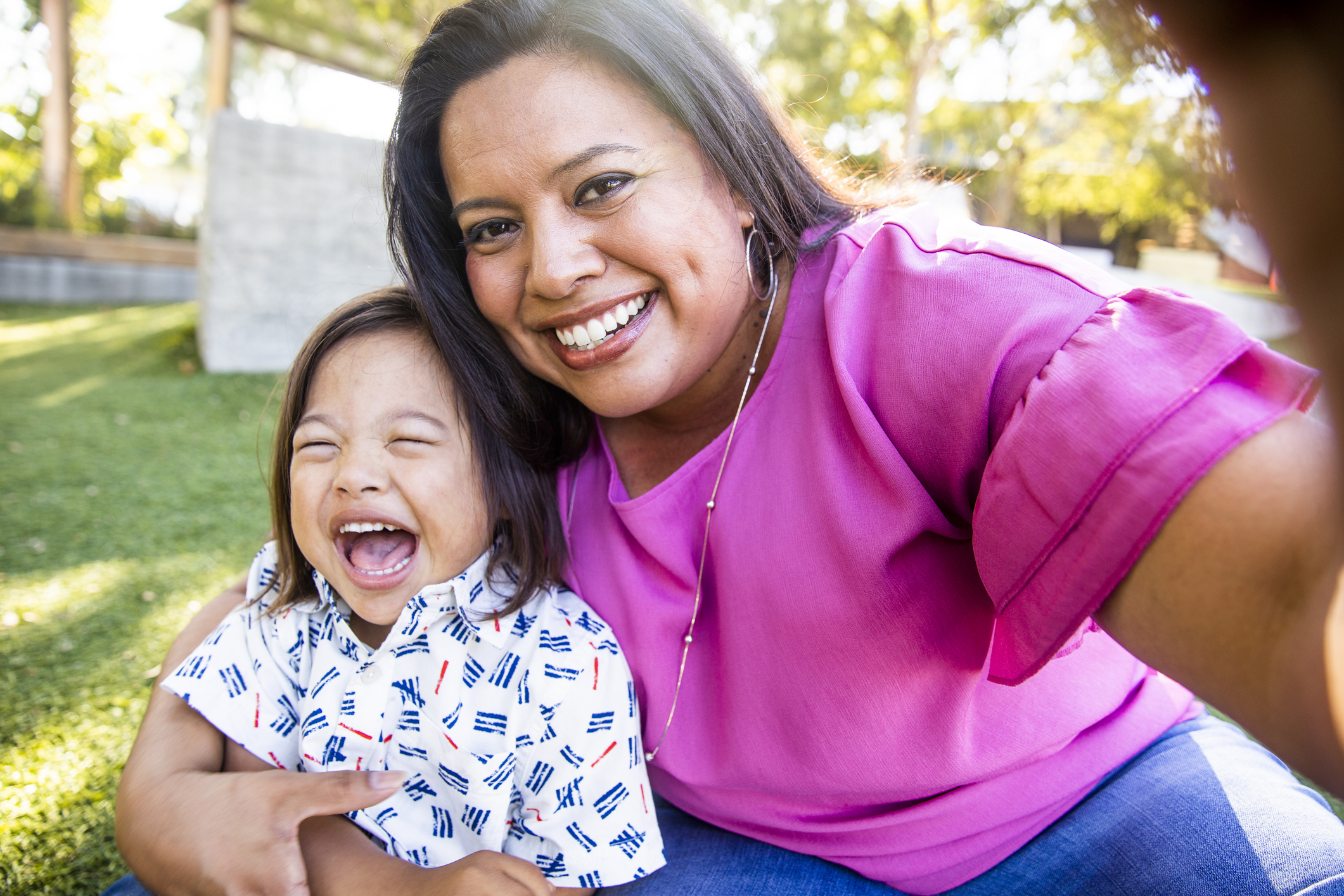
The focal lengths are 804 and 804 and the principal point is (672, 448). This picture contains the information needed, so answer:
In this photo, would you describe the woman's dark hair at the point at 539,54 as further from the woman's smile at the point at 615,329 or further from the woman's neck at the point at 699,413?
the woman's smile at the point at 615,329

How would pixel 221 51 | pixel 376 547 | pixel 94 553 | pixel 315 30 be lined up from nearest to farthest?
1. pixel 376 547
2. pixel 94 553
3. pixel 221 51
4. pixel 315 30

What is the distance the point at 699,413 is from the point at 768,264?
1.12 feet

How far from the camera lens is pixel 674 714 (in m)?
1.61

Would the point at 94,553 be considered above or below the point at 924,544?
below

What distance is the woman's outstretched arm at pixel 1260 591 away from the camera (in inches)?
30.0

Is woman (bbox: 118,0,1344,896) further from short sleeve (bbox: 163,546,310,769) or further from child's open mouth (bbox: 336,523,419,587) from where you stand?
child's open mouth (bbox: 336,523,419,587)

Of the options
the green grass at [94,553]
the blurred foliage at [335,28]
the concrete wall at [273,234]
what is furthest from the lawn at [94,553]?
the blurred foliage at [335,28]

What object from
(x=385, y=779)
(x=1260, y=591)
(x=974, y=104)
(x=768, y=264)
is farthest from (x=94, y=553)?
(x=974, y=104)

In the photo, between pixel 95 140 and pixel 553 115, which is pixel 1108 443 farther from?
pixel 95 140

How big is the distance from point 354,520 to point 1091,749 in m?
1.51

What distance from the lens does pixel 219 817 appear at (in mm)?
1459

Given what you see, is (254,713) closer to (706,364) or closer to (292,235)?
(706,364)

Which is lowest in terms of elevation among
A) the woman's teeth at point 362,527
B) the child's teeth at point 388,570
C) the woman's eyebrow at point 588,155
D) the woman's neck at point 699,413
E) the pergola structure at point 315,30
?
the child's teeth at point 388,570

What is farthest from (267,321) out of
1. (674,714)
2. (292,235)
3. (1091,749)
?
(1091,749)
